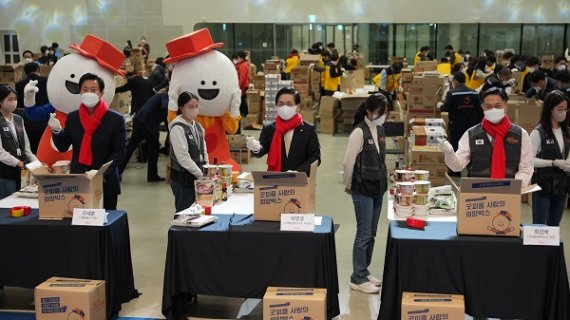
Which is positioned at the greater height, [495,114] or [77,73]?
Answer: [77,73]

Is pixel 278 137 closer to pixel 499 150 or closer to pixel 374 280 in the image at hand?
pixel 374 280

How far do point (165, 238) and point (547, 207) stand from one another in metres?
3.45

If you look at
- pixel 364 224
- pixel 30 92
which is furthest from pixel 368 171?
pixel 30 92

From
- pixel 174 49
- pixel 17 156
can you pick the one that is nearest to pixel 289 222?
pixel 17 156

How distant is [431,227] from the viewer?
3.91 metres

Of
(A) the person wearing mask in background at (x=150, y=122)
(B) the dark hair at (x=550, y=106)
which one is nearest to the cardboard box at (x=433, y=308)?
(B) the dark hair at (x=550, y=106)

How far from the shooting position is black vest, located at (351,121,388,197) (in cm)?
452

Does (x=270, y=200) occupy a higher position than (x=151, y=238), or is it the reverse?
(x=270, y=200)

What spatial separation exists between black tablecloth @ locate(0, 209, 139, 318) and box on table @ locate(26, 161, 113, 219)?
0.26 ft

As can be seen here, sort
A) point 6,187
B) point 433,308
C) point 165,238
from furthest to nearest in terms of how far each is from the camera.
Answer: point 165,238, point 6,187, point 433,308

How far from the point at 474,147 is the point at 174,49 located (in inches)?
136

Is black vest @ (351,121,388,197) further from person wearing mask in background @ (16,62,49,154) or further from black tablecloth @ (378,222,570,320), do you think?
person wearing mask in background @ (16,62,49,154)

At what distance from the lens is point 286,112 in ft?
15.3

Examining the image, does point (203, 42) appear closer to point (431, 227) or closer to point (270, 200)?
point (270, 200)
